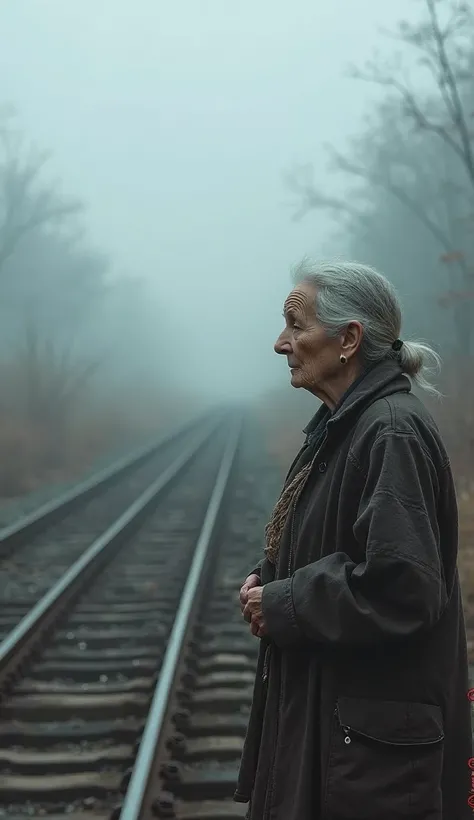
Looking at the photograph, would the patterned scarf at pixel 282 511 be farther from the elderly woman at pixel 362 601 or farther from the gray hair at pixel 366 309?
the gray hair at pixel 366 309

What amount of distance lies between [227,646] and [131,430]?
70.5ft

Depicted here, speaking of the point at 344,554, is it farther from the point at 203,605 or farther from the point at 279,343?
the point at 203,605

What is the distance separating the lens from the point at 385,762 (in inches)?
70.2

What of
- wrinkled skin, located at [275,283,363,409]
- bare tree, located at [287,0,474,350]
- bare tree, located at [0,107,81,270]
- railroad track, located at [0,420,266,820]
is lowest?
railroad track, located at [0,420,266,820]

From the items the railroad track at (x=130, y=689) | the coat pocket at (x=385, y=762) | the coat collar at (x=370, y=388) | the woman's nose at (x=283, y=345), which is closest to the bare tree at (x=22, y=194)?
the railroad track at (x=130, y=689)

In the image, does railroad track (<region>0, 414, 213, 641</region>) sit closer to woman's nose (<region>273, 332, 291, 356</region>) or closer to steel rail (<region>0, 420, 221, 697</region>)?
steel rail (<region>0, 420, 221, 697</region>)

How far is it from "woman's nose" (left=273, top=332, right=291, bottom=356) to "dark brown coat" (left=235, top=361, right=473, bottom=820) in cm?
24

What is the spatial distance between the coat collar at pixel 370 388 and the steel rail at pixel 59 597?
3697 mm

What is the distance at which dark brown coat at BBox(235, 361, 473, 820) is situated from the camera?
178 centimetres

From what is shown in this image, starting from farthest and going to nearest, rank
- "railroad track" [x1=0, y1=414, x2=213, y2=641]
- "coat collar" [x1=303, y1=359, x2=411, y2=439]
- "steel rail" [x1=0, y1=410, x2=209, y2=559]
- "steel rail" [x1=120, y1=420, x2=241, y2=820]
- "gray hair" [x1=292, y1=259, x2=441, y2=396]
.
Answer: "steel rail" [x1=0, y1=410, x2=209, y2=559] < "railroad track" [x1=0, y1=414, x2=213, y2=641] < "steel rail" [x1=120, y1=420, x2=241, y2=820] < "gray hair" [x1=292, y1=259, x2=441, y2=396] < "coat collar" [x1=303, y1=359, x2=411, y2=439]

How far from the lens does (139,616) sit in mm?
6629

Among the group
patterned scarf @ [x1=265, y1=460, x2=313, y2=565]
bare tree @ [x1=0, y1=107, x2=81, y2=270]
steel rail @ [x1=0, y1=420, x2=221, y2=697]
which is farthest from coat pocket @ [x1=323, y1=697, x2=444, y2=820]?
bare tree @ [x1=0, y1=107, x2=81, y2=270]

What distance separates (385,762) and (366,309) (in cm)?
104

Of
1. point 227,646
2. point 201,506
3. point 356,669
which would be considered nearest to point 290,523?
point 356,669
